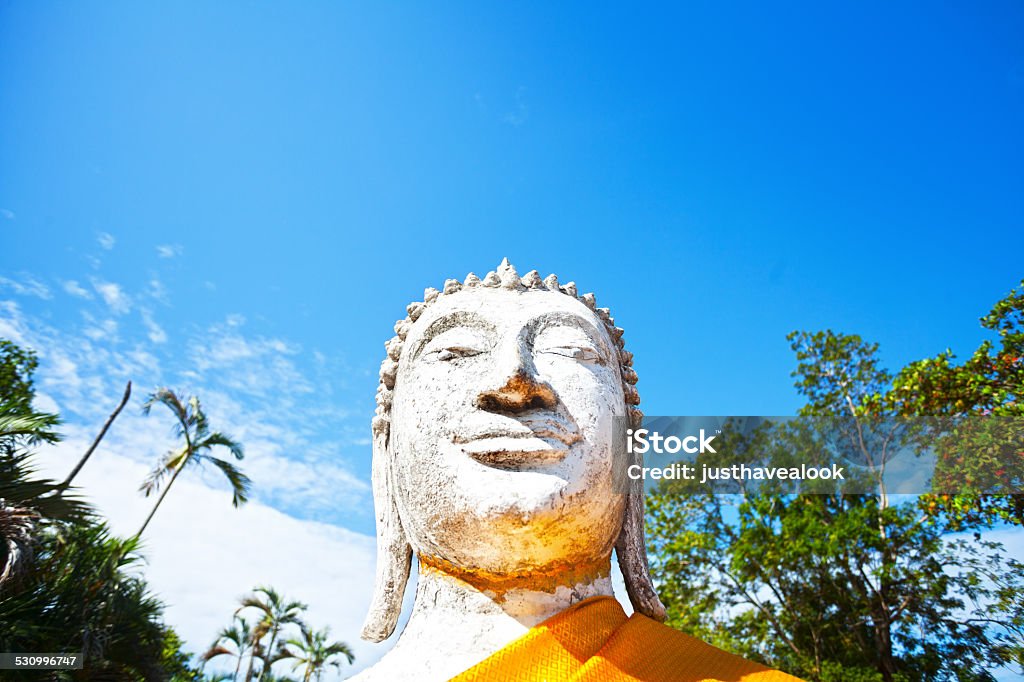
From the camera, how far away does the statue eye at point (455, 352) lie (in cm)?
312

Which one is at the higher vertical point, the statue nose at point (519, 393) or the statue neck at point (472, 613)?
the statue nose at point (519, 393)

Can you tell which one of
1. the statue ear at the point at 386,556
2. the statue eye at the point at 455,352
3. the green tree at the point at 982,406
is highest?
the green tree at the point at 982,406

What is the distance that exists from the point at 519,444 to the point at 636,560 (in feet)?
3.70

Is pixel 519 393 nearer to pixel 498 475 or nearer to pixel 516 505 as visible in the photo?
pixel 498 475

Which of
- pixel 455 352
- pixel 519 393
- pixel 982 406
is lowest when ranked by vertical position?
pixel 519 393

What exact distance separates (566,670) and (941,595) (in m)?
10.8

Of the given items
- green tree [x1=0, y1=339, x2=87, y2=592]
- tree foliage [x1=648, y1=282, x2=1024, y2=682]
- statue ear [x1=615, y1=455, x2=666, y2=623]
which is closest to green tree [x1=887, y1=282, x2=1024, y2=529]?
tree foliage [x1=648, y1=282, x2=1024, y2=682]

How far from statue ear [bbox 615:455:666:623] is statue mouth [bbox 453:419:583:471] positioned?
2.86ft

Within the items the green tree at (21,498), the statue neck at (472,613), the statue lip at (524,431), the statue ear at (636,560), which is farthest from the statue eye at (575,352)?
the green tree at (21,498)

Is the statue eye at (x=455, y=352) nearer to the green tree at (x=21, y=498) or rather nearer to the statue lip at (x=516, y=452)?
the statue lip at (x=516, y=452)

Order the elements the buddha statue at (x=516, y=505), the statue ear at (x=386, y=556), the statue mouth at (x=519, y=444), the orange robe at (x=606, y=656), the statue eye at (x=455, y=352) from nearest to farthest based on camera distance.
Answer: the orange robe at (x=606, y=656) < the buddha statue at (x=516, y=505) < the statue mouth at (x=519, y=444) < the statue eye at (x=455, y=352) < the statue ear at (x=386, y=556)

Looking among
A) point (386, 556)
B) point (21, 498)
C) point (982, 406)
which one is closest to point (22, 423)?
point (21, 498)

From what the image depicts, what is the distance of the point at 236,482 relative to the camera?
598 inches

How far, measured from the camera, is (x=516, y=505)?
2684 mm
